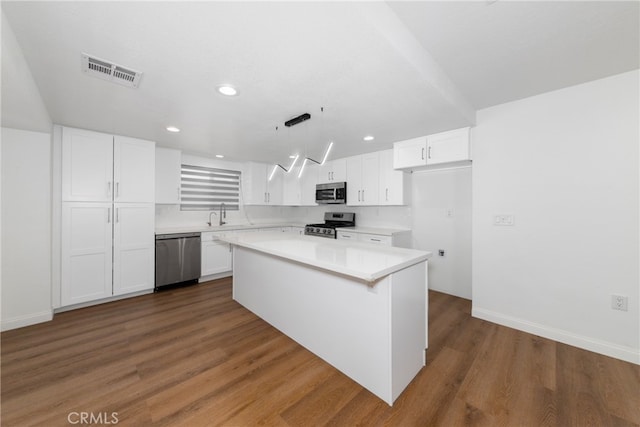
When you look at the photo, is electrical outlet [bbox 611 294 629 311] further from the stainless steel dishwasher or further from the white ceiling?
the stainless steel dishwasher

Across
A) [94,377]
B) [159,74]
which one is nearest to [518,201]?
[159,74]

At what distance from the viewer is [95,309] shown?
3.11 metres

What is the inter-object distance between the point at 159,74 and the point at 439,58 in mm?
2207

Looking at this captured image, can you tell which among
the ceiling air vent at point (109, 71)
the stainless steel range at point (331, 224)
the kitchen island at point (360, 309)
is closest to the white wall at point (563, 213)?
the kitchen island at point (360, 309)

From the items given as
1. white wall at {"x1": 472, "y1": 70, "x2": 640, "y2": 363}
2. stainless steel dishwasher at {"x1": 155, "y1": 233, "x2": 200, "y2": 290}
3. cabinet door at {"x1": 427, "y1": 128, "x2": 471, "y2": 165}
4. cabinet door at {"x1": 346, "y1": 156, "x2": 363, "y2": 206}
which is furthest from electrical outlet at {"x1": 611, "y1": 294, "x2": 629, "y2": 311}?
stainless steel dishwasher at {"x1": 155, "y1": 233, "x2": 200, "y2": 290}

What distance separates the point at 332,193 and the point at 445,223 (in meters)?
2.15

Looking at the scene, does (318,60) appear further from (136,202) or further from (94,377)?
(136,202)

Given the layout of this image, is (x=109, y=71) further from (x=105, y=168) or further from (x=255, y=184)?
(x=255, y=184)

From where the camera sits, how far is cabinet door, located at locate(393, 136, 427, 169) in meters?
3.38

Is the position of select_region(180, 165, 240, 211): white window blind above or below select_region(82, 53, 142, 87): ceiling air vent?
below

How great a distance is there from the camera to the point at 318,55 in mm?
1593

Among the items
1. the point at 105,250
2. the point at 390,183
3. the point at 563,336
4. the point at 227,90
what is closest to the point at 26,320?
the point at 105,250

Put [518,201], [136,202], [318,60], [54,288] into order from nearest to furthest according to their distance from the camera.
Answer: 1. [318,60]
2. [518,201]
3. [54,288]
4. [136,202]

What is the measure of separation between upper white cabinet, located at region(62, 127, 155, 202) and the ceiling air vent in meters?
1.83
